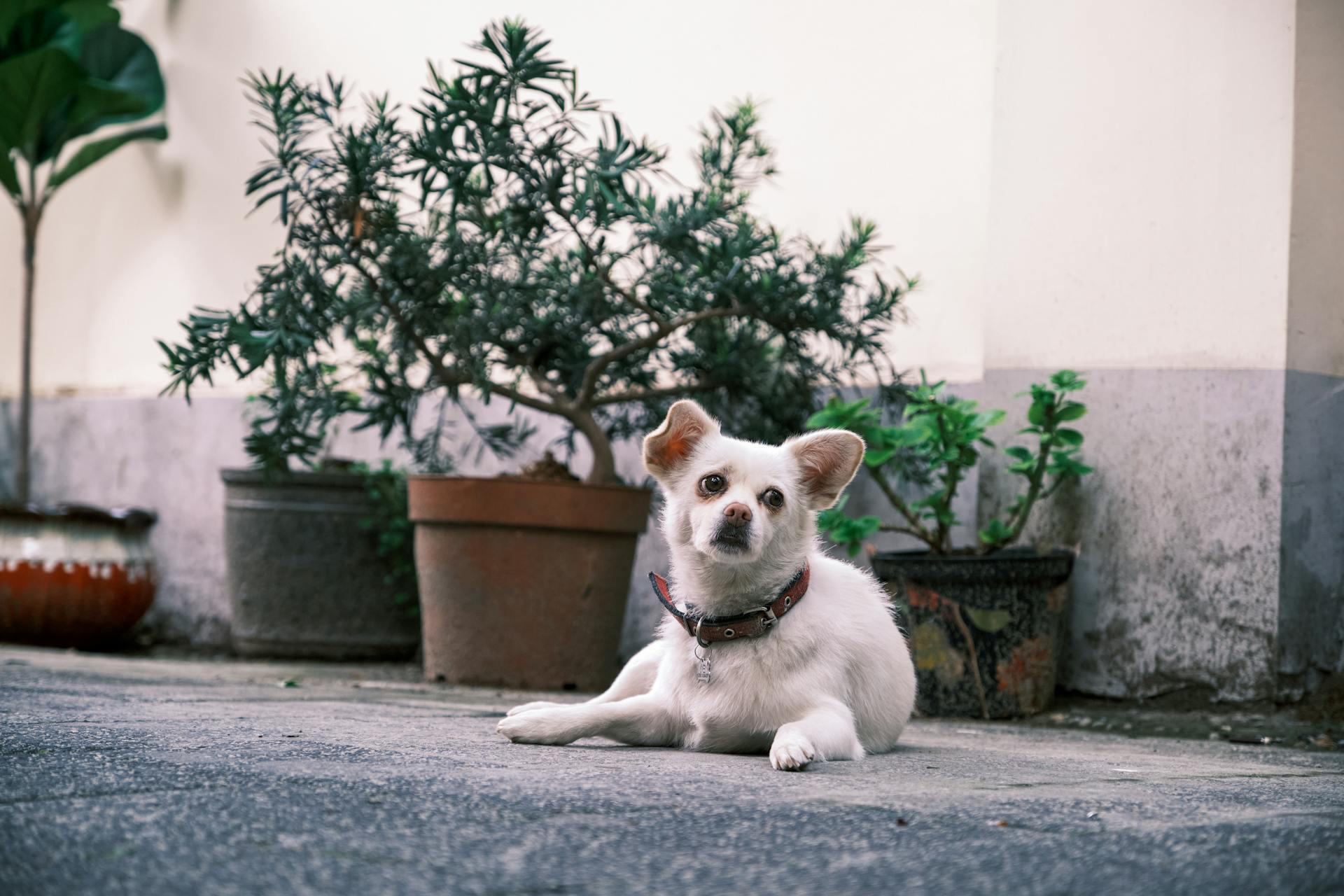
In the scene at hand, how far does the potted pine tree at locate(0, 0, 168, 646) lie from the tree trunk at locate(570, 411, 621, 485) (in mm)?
2425

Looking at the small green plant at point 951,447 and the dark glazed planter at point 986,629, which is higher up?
the small green plant at point 951,447

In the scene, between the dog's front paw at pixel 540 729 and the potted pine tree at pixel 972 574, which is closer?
the dog's front paw at pixel 540 729

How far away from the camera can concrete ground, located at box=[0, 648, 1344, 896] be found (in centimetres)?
103

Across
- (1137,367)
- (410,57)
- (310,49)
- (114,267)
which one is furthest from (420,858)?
(114,267)

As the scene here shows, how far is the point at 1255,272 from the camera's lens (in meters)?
3.42

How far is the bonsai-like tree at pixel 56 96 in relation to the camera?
5.26m

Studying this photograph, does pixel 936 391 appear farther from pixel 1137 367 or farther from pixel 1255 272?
pixel 1255 272

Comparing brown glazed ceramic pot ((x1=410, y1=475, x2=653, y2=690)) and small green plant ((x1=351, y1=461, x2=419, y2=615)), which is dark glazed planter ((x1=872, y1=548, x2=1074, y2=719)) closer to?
brown glazed ceramic pot ((x1=410, y1=475, x2=653, y2=690))

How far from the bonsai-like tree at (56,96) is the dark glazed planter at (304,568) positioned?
185cm

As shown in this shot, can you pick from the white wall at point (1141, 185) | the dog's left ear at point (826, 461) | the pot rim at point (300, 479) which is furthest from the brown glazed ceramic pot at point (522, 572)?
the dog's left ear at point (826, 461)

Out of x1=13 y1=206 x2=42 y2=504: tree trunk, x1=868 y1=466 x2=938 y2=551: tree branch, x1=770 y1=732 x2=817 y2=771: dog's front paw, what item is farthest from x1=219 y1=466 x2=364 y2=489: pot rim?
x1=770 y1=732 x2=817 y2=771: dog's front paw

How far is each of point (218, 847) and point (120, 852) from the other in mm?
82

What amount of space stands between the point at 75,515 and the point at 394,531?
149 centimetres

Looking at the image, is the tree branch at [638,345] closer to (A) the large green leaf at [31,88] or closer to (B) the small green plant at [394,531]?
(B) the small green plant at [394,531]
